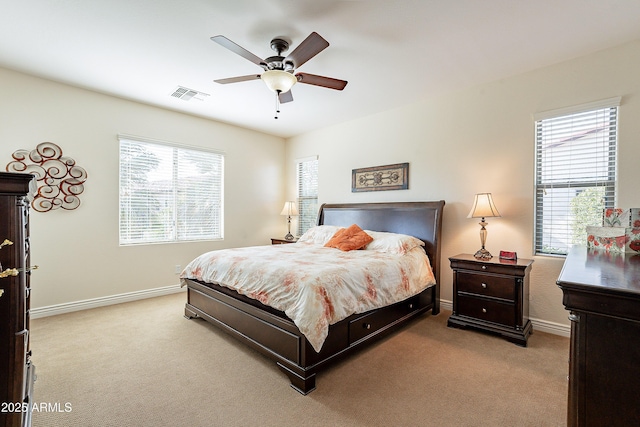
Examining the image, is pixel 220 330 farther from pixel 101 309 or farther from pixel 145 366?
pixel 101 309

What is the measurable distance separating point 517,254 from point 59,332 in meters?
4.87

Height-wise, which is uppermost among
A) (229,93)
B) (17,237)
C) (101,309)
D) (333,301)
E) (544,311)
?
(229,93)

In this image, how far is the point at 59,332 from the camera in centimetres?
→ 301

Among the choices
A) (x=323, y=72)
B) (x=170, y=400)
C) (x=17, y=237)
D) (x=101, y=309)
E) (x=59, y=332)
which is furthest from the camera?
(x=101, y=309)

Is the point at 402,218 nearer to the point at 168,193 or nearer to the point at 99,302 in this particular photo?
the point at 168,193

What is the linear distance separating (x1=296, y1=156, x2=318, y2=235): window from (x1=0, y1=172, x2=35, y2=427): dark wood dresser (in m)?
4.39

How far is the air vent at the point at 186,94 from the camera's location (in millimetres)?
3701

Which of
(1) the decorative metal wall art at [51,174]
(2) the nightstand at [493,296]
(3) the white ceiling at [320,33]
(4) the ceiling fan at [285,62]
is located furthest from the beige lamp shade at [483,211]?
(1) the decorative metal wall art at [51,174]

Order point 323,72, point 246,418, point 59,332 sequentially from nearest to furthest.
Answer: point 246,418, point 59,332, point 323,72

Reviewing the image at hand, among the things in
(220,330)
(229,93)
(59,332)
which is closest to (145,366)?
(220,330)

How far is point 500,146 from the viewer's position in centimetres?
339

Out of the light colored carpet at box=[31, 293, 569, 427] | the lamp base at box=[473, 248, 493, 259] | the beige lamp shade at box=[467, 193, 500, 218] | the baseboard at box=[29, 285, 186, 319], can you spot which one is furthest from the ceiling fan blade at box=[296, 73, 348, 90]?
the baseboard at box=[29, 285, 186, 319]

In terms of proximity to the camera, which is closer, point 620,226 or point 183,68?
→ point 620,226

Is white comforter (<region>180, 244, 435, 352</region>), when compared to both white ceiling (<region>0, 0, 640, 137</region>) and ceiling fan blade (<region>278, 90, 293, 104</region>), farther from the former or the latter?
white ceiling (<region>0, 0, 640, 137</region>)
